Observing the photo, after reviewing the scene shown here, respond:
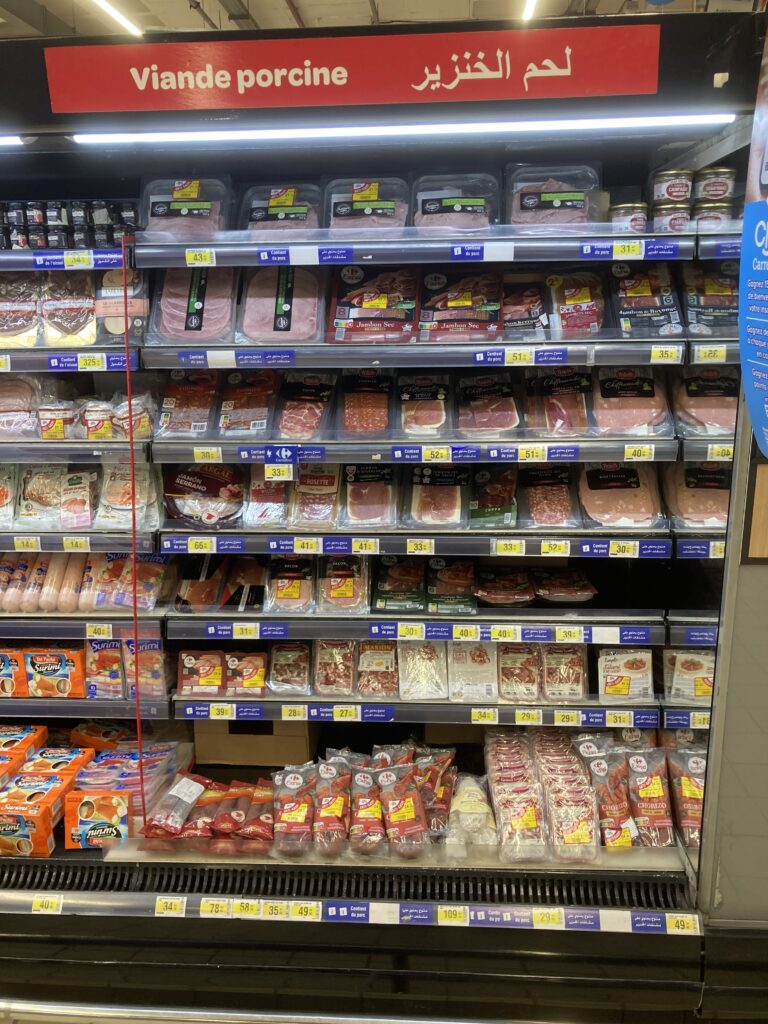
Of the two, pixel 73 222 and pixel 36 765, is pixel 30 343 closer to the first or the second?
pixel 73 222

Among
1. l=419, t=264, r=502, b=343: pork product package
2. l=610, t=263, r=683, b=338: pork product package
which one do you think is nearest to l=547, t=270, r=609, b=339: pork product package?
l=610, t=263, r=683, b=338: pork product package

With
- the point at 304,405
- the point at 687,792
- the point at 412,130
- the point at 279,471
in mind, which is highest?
the point at 412,130

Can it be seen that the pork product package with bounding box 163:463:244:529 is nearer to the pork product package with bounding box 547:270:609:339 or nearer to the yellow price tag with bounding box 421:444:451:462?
the yellow price tag with bounding box 421:444:451:462

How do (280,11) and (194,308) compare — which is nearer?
(194,308)

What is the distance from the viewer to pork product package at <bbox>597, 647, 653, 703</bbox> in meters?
2.26

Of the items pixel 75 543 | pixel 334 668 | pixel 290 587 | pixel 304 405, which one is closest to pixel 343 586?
pixel 290 587

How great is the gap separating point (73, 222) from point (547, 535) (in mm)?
1704

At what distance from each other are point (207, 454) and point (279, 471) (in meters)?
0.22

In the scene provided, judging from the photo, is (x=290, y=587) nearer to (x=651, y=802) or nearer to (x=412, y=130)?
(x=651, y=802)

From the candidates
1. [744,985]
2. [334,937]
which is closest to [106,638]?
[334,937]

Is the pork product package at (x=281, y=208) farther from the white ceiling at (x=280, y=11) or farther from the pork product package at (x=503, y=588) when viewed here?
the white ceiling at (x=280, y=11)

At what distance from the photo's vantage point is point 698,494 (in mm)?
2225

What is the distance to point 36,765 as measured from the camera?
2.27 metres

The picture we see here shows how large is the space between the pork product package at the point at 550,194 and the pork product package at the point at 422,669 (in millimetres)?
1357
